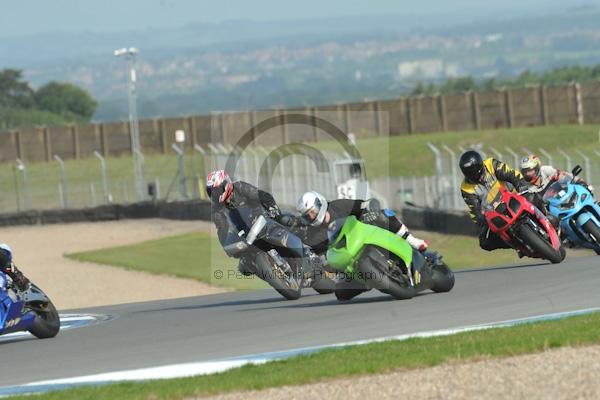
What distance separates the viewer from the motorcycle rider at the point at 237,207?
15.3m

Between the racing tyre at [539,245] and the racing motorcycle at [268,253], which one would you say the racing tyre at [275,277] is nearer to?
the racing motorcycle at [268,253]

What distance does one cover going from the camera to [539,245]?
1684 centimetres

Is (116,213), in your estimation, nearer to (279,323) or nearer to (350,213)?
(350,213)

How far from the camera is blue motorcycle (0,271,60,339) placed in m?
13.6

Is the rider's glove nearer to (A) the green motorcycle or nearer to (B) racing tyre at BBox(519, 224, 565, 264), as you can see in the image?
(A) the green motorcycle

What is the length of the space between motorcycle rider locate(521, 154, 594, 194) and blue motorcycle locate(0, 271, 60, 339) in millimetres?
6522

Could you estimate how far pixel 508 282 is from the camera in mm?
15758

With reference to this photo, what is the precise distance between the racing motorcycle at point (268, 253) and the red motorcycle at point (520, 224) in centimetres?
238

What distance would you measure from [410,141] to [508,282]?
57.1 meters

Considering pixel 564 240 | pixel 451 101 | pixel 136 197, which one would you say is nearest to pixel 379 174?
pixel 136 197

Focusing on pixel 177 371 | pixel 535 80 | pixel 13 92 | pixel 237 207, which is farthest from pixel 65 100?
pixel 177 371

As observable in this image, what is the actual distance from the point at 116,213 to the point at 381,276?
3313cm

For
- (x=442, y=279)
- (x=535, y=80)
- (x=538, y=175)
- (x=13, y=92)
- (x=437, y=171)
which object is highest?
(x=538, y=175)

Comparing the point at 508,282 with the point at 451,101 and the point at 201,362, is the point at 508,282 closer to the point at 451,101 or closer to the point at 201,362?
the point at 201,362
